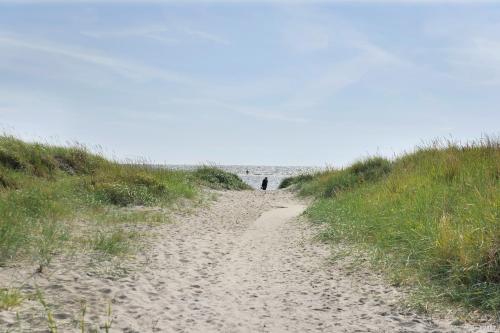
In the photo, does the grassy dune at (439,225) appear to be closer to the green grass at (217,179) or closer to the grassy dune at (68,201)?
the grassy dune at (68,201)

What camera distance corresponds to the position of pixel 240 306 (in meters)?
6.08

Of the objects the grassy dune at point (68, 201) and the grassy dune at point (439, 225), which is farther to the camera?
the grassy dune at point (68, 201)

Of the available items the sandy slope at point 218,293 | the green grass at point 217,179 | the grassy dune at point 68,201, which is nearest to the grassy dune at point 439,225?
the sandy slope at point 218,293

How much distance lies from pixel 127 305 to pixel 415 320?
354 cm

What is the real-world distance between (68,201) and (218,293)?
736cm

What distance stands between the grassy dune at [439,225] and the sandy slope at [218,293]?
2.25 feet

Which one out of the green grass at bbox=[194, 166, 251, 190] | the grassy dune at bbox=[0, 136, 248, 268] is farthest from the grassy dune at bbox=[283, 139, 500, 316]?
the green grass at bbox=[194, 166, 251, 190]

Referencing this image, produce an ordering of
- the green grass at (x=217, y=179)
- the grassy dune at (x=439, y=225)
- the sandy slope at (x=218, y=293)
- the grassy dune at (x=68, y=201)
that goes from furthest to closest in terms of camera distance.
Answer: the green grass at (x=217, y=179)
the grassy dune at (x=68, y=201)
the grassy dune at (x=439, y=225)
the sandy slope at (x=218, y=293)

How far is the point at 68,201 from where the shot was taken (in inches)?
491

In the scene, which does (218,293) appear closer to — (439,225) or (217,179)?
(439,225)

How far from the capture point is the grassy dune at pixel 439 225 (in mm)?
6172

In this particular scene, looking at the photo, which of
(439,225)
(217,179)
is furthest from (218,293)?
(217,179)

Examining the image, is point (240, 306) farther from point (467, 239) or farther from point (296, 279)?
point (467, 239)

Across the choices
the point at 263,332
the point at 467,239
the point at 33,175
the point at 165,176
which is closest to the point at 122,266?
the point at 263,332
